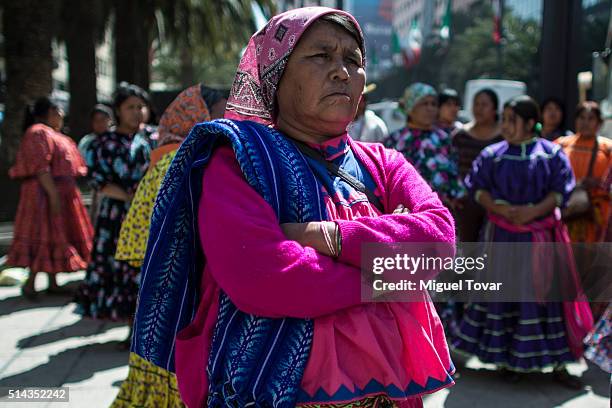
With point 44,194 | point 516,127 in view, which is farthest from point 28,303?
point 516,127

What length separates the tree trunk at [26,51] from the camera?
38.3 ft

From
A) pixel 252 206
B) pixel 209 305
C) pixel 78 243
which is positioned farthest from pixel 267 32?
pixel 78 243

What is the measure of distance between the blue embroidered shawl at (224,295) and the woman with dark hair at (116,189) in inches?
127

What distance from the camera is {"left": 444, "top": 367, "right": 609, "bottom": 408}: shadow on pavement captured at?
381 cm

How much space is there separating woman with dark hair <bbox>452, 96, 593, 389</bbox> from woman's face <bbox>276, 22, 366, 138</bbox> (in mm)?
2833

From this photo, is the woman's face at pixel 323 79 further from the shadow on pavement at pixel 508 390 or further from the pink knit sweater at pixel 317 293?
the shadow on pavement at pixel 508 390

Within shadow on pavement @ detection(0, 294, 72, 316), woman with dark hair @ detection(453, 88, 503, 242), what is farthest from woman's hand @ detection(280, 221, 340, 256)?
shadow on pavement @ detection(0, 294, 72, 316)

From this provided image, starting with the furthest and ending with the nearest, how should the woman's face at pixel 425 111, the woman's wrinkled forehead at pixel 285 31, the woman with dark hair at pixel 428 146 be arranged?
the woman's face at pixel 425 111
the woman with dark hair at pixel 428 146
the woman's wrinkled forehead at pixel 285 31

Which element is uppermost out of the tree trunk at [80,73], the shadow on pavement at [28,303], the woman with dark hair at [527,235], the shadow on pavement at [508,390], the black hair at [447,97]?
the tree trunk at [80,73]

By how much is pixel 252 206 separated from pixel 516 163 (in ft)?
10.5

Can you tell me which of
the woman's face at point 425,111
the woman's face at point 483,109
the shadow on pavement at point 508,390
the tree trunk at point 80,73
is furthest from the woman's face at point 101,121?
the tree trunk at point 80,73

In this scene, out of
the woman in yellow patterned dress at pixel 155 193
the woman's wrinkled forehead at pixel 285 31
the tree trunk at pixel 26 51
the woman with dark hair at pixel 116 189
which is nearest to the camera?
the woman's wrinkled forehead at pixel 285 31

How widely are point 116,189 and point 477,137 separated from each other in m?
3.42

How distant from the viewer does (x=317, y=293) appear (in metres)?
1.40
